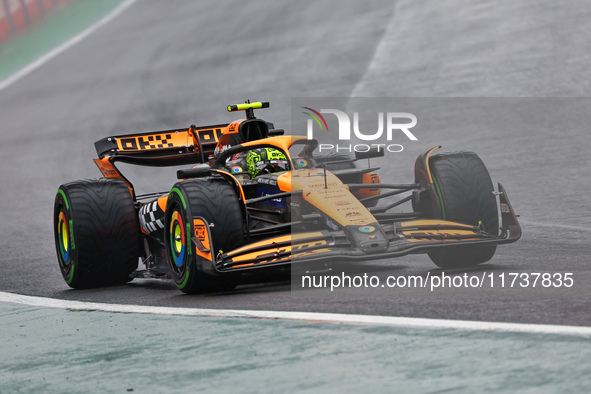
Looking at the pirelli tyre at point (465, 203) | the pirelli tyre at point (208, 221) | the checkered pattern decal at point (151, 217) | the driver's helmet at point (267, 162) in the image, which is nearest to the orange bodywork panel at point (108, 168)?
the checkered pattern decal at point (151, 217)

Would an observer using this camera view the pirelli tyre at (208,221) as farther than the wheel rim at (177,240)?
No

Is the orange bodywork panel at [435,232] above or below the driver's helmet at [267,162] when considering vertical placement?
below

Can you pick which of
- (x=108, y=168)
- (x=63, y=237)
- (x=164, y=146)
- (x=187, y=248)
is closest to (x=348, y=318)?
(x=187, y=248)

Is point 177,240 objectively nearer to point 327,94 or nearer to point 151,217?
point 151,217

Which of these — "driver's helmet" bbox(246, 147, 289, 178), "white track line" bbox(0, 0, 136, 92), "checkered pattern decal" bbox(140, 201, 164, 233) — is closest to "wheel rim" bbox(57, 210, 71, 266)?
"checkered pattern decal" bbox(140, 201, 164, 233)

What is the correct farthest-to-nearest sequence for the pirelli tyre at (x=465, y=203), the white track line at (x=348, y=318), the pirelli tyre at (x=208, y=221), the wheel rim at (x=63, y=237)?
the wheel rim at (x=63, y=237)
the pirelli tyre at (x=465, y=203)
the pirelli tyre at (x=208, y=221)
the white track line at (x=348, y=318)

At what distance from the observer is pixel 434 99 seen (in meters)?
23.0

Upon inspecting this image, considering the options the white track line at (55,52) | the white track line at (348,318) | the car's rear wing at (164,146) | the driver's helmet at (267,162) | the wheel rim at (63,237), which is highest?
the white track line at (55,52)

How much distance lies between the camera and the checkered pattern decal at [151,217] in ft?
29.5

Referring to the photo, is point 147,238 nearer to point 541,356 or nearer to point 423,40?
point 541,356

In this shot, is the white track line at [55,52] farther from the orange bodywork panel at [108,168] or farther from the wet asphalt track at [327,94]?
the orange bodywork panel at [108,168]

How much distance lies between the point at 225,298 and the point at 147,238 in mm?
2472

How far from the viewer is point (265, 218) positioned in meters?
8.47

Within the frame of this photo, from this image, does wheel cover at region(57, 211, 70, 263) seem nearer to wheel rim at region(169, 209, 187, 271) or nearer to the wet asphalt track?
the wet asphalt track
